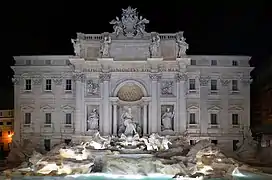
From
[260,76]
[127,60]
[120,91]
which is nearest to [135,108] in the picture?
[120,91]

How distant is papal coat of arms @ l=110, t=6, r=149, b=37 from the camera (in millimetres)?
40250

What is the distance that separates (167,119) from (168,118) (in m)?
0.13

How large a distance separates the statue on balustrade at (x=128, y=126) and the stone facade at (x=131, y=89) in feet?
1.38

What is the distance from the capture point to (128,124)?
3931cm

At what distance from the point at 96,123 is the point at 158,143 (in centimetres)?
700

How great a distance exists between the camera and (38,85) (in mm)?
41562

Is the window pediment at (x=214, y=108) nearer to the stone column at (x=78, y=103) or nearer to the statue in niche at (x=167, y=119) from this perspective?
the statue in niche at (x=167, y=119)

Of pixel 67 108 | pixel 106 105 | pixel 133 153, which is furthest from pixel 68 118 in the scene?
pixel 133 153

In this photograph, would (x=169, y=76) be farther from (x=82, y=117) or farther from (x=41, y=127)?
(x=41, y=127)

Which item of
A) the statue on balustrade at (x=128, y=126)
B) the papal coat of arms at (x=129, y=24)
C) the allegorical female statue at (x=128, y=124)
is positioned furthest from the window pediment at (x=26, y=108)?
the papal coat of arms at (x=129, y=24)

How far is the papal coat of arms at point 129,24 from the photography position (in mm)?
40250

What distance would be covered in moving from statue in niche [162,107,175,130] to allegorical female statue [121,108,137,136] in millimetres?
2766

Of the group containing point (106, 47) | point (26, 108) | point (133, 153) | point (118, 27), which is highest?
point (118, 27)

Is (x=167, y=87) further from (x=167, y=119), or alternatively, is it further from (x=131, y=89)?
(x=131, y=89)
